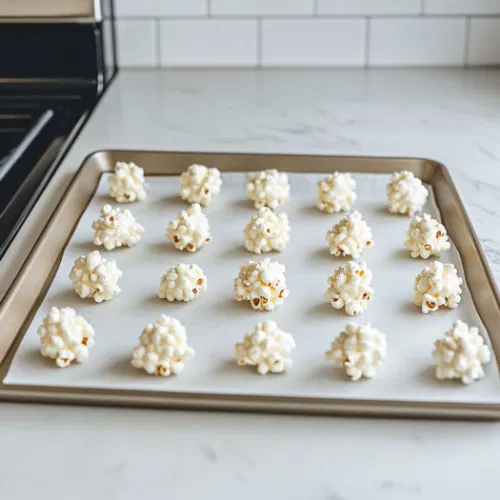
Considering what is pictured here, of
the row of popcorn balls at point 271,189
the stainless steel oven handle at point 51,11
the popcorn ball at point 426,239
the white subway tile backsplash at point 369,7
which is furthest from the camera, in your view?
the white subway tile backsplash at point 369,7

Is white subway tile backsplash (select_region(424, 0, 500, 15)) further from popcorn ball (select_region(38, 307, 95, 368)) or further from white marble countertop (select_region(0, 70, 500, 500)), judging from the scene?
popcorn ball (select_region(38, 307, 95, 368))

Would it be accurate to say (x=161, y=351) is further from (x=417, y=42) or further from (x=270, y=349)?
(x=417, y=42)

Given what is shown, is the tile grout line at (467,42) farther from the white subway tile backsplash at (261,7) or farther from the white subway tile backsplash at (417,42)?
the white subway tile backsplash at (261,7)

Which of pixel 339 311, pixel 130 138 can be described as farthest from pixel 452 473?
pixel 130 138

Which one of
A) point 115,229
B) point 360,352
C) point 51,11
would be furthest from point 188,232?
point 51,11

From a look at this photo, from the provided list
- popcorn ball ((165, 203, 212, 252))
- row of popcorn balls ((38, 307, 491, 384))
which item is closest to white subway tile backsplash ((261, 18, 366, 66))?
popcorn ball ((165, 203, 212, 252))

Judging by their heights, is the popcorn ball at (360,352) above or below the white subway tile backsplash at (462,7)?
below

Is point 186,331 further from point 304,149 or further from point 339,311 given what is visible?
point 304,149

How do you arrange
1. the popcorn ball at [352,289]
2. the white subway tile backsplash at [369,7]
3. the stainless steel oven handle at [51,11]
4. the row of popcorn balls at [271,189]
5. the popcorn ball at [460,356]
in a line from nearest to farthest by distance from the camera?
the popcorn ball at [460,356], the popcorn ball at [352,289], the row of popcorn balls at [271,189], the stainless steel oven handle at [51,11], the white subway tile backsplash at [369,7]

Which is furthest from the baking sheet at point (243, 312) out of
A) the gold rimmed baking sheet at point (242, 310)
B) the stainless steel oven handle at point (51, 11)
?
the stainless steel oven handle at point (51, 11)
